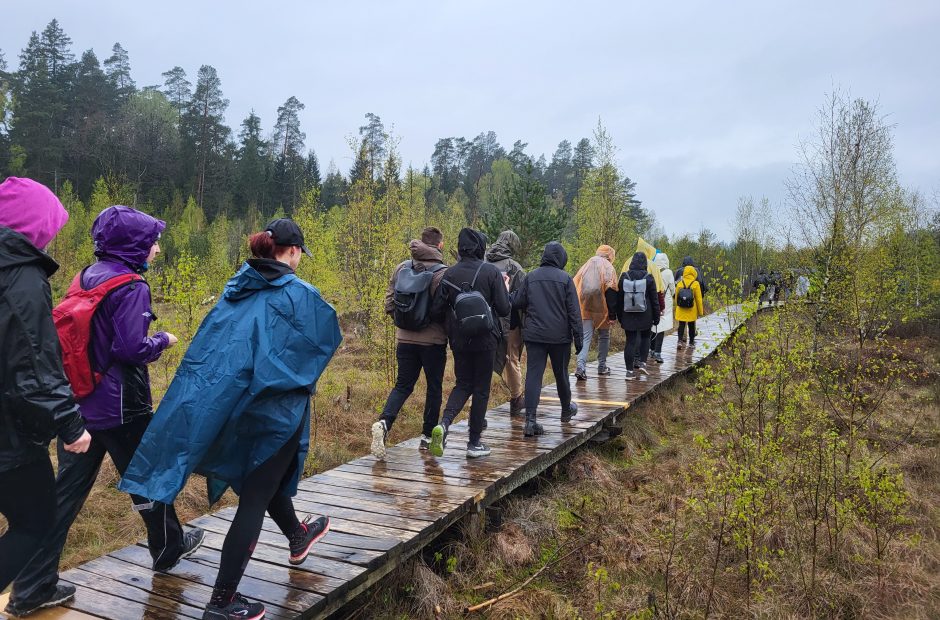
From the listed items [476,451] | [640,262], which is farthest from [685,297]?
[476,451]

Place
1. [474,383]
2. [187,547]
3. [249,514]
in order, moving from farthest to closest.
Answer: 1. [474,383]
2. [187,547]
3. [249,514]

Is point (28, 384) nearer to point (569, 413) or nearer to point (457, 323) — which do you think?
point (457, 323)

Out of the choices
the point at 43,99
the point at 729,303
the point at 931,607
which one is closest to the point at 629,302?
the point at 729,303

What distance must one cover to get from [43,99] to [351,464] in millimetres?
51703

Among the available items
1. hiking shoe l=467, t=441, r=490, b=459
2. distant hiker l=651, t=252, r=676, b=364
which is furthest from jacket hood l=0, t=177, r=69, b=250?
distant hiker l=651, t=252, r=676, b=364

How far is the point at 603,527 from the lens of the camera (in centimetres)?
511

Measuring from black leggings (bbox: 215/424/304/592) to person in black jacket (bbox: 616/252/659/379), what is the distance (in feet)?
22.2

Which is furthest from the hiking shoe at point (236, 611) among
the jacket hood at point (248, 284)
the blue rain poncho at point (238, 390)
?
the jacket hood at point (248, 284)

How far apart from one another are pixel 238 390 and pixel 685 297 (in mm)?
10558

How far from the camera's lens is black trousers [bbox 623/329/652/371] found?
31.0 feet

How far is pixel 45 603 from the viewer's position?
2.80 m

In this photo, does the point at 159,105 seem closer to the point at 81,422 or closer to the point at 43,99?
the point at 43,99

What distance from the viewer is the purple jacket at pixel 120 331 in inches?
112

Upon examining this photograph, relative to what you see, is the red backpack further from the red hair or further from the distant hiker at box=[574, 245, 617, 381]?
the distant hiker at box=[574, 245, 617, 381]
